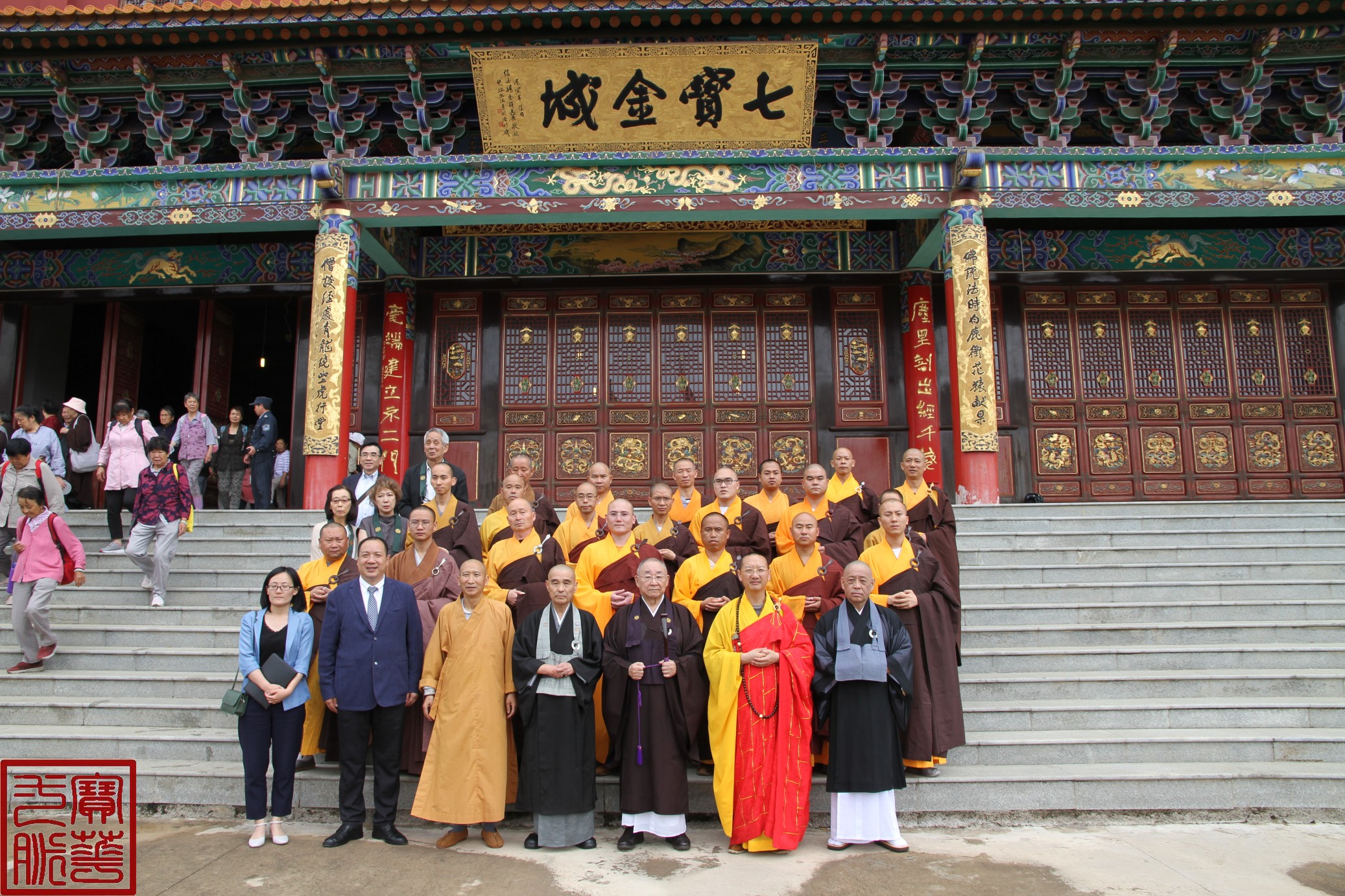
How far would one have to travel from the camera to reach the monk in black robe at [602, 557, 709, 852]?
402 centimetres

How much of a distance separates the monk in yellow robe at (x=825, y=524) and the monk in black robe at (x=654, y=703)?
1038mm

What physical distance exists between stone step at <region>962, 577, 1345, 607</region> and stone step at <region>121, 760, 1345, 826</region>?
171 cm

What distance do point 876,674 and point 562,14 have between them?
6578 mm

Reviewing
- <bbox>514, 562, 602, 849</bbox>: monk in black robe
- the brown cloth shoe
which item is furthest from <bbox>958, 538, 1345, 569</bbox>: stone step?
the brown cloth shoe

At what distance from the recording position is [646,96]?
27.4 ft

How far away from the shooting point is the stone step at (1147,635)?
A: 5.48m

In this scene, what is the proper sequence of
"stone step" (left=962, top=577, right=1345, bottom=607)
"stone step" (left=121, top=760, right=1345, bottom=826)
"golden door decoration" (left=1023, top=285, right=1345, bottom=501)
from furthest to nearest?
"golden door decoration" (left=1023, top=285, right=1345, bottom=501)
"stone step" (left=962, top=577, right=1345, bottom=607)
"stone step" (left=121, top=760, right=1345, bottom=826)

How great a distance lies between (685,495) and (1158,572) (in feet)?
11.5

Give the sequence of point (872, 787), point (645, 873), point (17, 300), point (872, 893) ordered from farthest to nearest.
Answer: point (17, 300) → point (872, 787) → point (645, 873) → point (872, 893)

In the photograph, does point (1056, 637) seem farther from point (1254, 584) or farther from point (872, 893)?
point (872, 893)

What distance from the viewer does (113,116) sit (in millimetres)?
8805

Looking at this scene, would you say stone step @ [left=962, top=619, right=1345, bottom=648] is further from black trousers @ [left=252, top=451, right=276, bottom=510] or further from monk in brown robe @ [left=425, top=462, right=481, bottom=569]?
black trousers @ [left=252, top=451, right=276, bottom=510]

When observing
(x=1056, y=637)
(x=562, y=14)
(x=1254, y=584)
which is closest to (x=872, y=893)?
(x=1056, y=637)

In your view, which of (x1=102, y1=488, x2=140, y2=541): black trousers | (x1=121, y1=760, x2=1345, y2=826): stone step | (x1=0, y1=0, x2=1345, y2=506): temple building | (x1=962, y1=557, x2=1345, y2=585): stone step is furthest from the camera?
(x1=0, y1=0, x2=1345, y2=506): temple building
